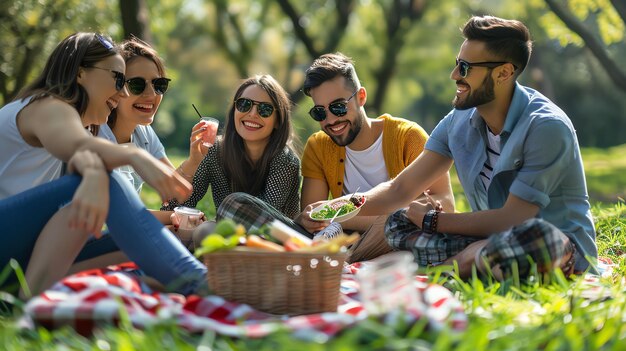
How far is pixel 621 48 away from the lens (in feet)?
127

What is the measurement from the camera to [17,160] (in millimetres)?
3586

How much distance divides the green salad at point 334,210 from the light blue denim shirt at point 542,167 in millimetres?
736

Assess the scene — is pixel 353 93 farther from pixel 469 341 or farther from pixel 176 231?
pixel 469 341

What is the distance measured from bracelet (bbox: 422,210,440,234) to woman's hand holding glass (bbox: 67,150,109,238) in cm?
179

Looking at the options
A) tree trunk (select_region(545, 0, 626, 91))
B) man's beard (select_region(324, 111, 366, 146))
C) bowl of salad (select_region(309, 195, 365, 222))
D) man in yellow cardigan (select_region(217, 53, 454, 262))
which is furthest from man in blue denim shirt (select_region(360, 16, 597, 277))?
tree trunk (select_region(545, 0, 626, 91))

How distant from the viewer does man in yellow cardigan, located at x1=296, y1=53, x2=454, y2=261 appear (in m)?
5.04

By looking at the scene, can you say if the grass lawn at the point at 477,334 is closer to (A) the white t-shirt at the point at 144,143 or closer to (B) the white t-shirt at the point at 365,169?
(B) the white t-shirt at the point at 365,169

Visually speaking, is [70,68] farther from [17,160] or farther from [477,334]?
[477,334]

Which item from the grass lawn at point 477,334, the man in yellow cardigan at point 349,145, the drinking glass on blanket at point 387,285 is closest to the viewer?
the grass lawn at point 477,334

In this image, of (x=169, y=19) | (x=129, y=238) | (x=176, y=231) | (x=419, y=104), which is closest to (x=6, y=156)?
(x=129, y=238)

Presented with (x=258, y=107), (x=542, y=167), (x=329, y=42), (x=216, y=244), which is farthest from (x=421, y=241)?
(x=329, y=42)

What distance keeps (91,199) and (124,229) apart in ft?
0.70

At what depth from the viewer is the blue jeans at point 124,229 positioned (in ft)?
10.3

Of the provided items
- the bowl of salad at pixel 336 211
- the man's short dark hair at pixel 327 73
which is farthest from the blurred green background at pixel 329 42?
the bowl of salad at pixel 336 211
